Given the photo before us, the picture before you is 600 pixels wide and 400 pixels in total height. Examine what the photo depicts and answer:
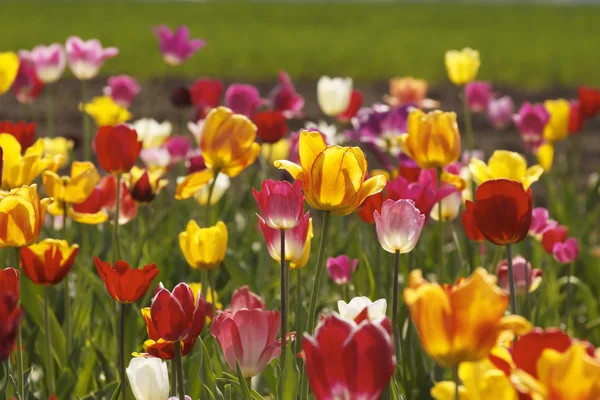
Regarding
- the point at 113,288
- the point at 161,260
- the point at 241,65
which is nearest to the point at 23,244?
the point at 113,288

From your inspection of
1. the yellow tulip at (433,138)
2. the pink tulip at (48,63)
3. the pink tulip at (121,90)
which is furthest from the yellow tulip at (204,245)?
the pink tulip at (121,90)

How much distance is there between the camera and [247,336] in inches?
56.7

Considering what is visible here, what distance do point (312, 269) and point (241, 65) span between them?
9154mm

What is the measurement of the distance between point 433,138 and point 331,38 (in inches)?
638

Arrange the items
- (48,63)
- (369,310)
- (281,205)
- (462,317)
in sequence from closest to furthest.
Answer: (462,317) → (369,310) → (281,205) → (48,63)

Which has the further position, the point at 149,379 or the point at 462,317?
the point at 149,379

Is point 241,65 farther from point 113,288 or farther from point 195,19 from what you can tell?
point 195,19

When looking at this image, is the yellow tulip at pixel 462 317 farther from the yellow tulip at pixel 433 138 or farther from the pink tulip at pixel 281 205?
the yellow tulip at pixel 433 138

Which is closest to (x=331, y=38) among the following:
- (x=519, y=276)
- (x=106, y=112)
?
(x=106, y=112)

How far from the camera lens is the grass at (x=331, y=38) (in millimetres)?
11406

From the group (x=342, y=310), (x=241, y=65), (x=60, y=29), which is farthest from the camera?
(x=60, y=29)

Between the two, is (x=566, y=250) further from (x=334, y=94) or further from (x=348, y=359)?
(x=348, y=359)

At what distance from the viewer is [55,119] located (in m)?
7.36

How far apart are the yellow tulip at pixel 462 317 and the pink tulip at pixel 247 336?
0.51m
